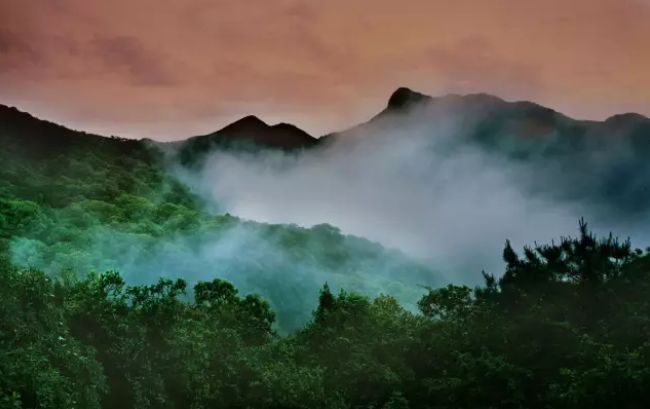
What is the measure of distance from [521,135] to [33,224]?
101920mm

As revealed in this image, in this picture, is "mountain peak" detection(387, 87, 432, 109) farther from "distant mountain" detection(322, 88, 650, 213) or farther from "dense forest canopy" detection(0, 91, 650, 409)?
"dense forest canopy" detection(0, 91, 650, 409)

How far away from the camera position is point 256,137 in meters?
162

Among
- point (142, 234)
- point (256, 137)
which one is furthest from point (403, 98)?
point (142, 234)

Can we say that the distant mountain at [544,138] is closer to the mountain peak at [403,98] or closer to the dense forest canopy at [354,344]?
the mountain peak at [403,98]

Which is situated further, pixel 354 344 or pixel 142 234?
pixel 142 234

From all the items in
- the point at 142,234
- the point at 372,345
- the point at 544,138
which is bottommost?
the point at 372,345

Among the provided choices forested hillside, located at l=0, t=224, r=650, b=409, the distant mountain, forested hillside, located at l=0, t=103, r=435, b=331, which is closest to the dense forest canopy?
forested hillside, located at l=0, t=224, r=650, b=409

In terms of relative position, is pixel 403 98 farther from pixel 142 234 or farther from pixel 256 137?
pixel 142 234

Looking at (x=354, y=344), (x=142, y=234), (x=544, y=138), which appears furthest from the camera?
(x=544, y=138)

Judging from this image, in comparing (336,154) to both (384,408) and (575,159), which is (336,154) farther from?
(384,408)

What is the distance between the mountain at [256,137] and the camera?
15362 centimetres

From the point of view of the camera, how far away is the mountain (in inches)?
Result: 6048

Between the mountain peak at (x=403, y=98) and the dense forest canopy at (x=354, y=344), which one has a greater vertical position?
the mountain peak at (x=403, y=98)

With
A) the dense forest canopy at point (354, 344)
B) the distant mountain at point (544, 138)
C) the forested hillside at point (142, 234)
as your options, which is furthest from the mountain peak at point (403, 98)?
the dense forest canopy at point (354, 344)
